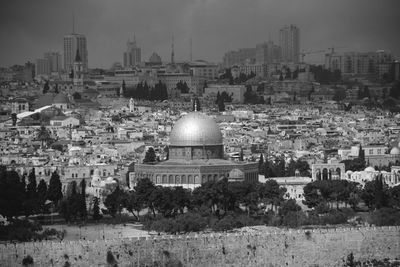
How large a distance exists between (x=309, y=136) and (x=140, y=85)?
26.9 m

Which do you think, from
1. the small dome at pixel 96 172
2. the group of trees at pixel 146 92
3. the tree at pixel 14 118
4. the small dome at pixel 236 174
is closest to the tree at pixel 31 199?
the small dome at pixel 96 172

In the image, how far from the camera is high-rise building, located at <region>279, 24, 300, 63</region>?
124 m

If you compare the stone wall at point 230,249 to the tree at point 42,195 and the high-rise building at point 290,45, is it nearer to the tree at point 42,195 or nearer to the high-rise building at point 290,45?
the tree at point 42,195

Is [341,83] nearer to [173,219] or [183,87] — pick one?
[183,87]

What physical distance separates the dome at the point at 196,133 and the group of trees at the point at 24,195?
4.89m

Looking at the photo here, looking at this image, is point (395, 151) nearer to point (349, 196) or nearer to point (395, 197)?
point (349, 196)

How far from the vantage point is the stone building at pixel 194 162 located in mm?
40062

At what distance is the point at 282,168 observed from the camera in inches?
1762

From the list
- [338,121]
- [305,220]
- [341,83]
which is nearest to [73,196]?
[305,220]

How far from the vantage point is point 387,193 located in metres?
35.9

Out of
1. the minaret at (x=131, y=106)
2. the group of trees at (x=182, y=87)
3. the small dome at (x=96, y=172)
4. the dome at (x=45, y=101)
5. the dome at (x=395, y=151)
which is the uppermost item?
the group of trees at (x=182, y=87)

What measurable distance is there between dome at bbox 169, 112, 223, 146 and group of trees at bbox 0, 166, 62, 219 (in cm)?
489

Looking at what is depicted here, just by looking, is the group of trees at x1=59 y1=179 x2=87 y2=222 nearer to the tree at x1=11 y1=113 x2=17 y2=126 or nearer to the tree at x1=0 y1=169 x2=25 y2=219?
the tree at x1=0 y1=169 x2=25 y2=219

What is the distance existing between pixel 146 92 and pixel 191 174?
4530cm
